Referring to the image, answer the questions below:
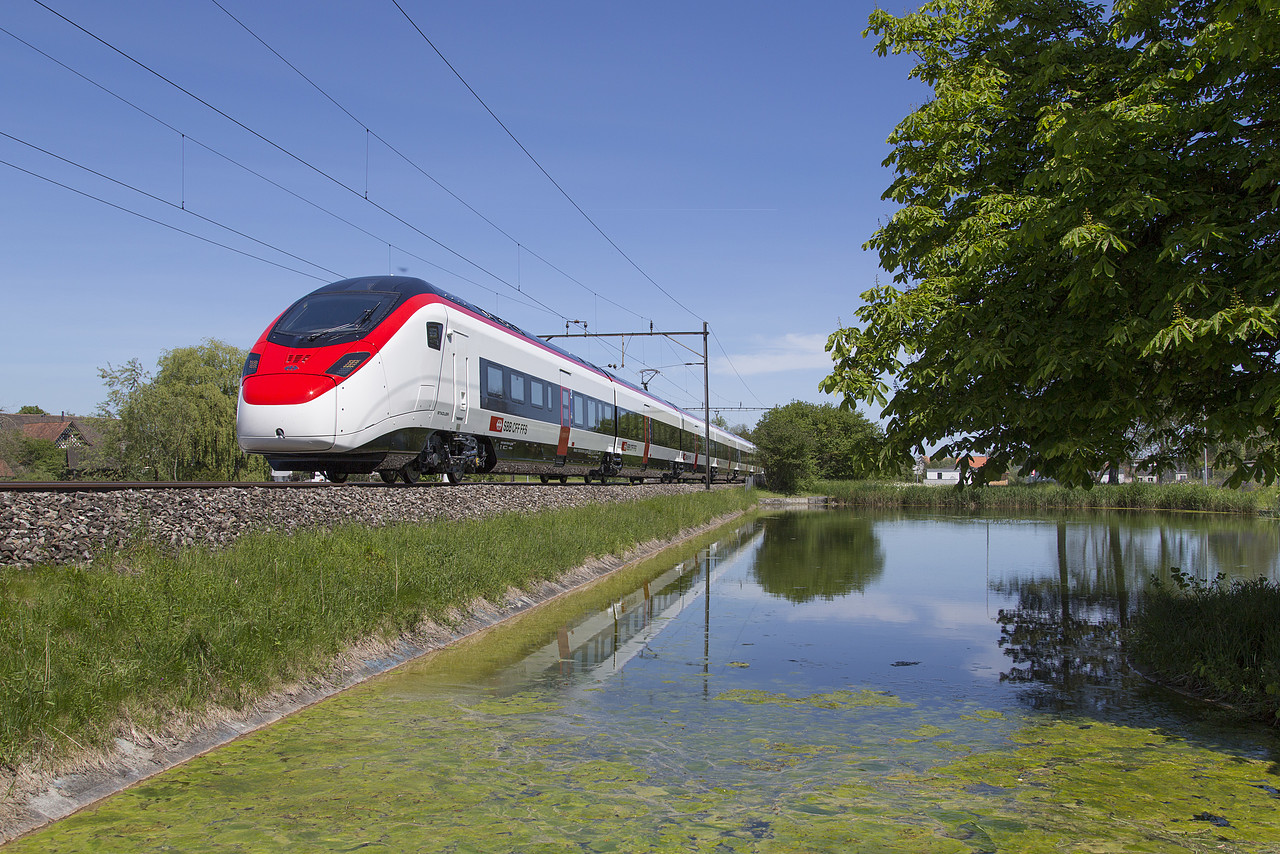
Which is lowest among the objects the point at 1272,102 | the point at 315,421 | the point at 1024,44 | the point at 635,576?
the point at 635,576

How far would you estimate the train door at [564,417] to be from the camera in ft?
79.5

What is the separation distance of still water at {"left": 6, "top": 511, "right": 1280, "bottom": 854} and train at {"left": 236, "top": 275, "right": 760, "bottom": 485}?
4270 mm

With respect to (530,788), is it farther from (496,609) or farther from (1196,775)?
(496,609)

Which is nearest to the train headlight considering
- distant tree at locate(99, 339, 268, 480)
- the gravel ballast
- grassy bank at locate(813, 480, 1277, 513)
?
the gravel ballast

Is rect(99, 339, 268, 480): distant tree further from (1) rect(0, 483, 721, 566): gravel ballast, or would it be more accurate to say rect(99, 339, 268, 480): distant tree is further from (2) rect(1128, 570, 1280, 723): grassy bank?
(2) rect(1128, 570, 1280, 723): grassy bank

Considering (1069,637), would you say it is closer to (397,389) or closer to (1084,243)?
(1084,243)

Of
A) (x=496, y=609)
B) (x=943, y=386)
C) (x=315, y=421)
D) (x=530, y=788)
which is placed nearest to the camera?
(x=530, y=788)

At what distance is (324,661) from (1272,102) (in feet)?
30.5

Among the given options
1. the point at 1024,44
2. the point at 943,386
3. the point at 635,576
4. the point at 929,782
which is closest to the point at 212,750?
the point at 929,782

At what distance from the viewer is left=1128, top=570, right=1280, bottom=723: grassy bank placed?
8.17 m

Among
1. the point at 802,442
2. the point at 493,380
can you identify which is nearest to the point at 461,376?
the point at 493,380

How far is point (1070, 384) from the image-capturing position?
820 cm

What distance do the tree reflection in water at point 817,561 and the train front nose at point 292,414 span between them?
848cm

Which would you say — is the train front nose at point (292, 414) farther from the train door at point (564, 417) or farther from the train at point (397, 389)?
the train door at point (564, 417)
